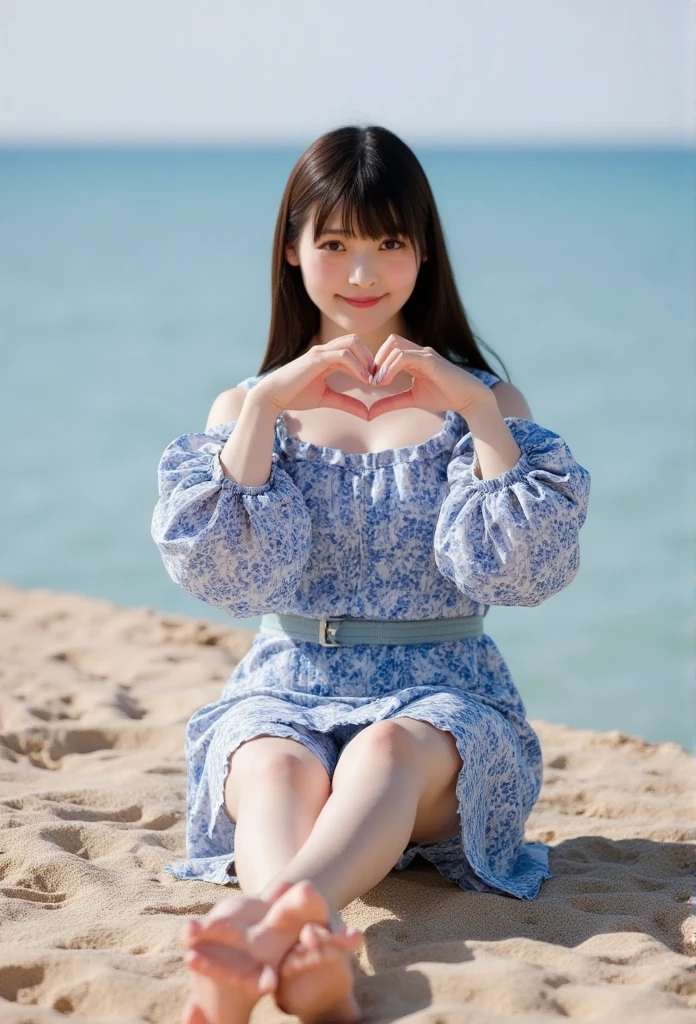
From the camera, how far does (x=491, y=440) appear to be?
283 cm

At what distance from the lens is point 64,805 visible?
3338mm

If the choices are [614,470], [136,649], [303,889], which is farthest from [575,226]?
[303,889]

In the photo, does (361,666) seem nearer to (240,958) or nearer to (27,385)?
(240,958)

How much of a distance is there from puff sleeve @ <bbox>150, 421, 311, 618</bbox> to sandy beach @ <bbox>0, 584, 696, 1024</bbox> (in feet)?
2.05

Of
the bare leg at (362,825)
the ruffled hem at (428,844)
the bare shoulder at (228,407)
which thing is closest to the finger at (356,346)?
the bare shoulder at (228,407)

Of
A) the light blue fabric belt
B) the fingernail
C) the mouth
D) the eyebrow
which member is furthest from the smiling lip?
the fingernail

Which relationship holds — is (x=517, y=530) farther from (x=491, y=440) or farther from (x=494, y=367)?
(x=494, y=367)

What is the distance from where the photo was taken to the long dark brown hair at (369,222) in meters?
2.98

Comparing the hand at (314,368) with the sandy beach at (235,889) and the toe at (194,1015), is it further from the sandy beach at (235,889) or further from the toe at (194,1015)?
the toe at (194,1015)

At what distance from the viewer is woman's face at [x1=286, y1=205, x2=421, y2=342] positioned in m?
3.01

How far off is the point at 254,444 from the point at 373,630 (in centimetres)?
48

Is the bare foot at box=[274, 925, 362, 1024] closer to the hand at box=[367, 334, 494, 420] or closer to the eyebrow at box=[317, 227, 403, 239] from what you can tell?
the hand at box=[367, 334, 494, 420]

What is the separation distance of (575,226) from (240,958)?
29.9 m

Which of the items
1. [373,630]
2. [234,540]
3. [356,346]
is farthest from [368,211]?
[373,630]
